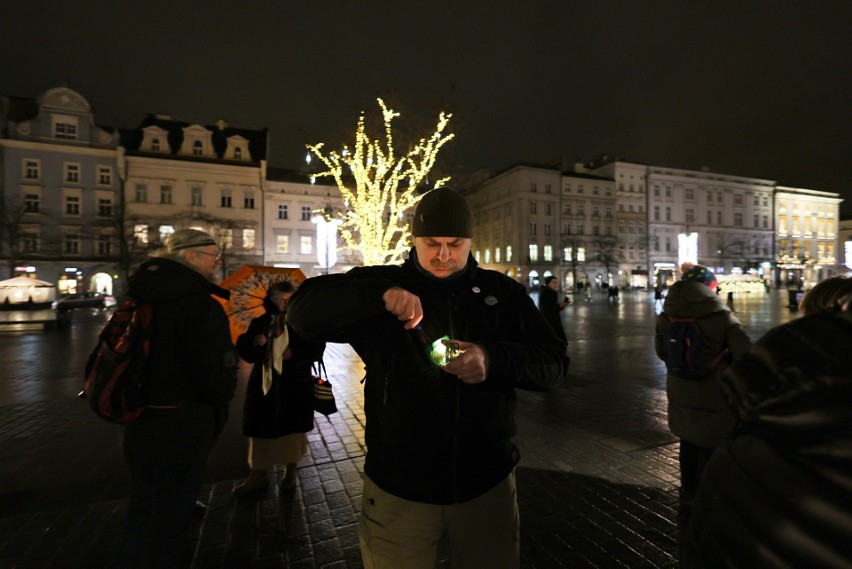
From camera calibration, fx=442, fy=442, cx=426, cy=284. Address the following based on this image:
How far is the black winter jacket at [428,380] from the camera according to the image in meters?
1.70

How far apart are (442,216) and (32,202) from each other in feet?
158

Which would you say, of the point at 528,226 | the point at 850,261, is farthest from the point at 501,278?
the point at 528,226

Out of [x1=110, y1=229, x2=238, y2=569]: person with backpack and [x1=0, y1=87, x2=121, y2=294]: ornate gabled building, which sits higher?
[x1=0, y1=87, x2=121, y2=294]: ornate gabled building

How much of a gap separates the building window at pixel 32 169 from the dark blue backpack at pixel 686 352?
48741mm

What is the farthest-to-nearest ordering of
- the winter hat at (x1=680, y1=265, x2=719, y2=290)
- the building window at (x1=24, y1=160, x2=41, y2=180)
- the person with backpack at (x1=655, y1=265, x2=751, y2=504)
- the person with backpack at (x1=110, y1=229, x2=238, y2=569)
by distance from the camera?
the building window at (x1=24, y1=160, x2=41, y2=180) → the winter hat at (x1=680, y1=265, x2=719, y2=290) → the person with backpack at (x1=655, y1=265, x2=751, y2=504) → the person with backpack at (x1=110, y1=229, x2=238, y2=569)

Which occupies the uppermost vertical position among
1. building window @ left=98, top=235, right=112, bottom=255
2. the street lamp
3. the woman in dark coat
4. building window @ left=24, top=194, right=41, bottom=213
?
building window @ left=24, top=194, right=41, bottom=213

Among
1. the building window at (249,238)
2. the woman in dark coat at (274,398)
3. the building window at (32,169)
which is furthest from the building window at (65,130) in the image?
the woman in dark coat at (274,398)

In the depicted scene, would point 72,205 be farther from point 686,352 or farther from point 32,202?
point 686,352

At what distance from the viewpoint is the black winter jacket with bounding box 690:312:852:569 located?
748 millimetres

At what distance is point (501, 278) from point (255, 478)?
3.10 meters

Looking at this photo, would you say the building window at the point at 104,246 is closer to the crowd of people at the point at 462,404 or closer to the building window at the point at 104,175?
the building window at the point at 104,175

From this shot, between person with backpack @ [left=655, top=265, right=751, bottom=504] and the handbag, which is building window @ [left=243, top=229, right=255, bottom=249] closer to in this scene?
the handbag

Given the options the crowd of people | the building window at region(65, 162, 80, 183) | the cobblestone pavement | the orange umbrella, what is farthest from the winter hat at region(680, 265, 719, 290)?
the building window at region(65, 162, 80, 183)

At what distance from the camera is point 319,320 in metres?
1.70
